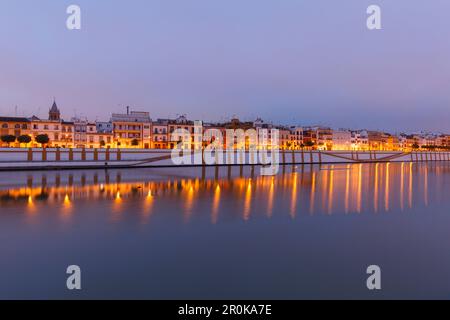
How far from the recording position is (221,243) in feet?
22.8

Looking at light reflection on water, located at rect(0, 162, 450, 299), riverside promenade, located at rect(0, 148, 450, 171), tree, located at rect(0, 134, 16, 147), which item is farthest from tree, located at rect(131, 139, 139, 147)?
light reflection on water, located at rect(0, 162, 450, 299)

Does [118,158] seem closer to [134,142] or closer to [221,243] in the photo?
[134,142]

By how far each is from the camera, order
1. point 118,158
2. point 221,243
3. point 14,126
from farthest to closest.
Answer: point 14,126 < point 118,158 < point 221,243

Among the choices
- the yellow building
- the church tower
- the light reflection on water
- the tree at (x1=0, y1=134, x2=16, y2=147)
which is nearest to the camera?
the light reflection on water

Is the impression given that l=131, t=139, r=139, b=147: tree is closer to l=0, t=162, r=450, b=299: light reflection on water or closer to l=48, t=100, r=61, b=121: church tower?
l=48, t=100, r=61, b=121: church tower

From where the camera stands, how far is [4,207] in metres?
10.9

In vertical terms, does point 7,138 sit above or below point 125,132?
below

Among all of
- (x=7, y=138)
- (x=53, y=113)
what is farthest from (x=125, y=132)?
(x=7, y=138)

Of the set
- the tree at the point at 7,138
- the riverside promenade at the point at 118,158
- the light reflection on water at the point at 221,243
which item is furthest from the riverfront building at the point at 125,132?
the light reflection on water at the point at 221,243

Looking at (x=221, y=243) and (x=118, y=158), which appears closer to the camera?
(x=221, y=243)

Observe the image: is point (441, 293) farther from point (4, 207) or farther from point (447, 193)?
point (447, 193)

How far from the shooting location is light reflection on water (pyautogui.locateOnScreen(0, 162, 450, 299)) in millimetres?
4785

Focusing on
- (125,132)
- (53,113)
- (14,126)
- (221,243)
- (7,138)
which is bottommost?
(221,243)
